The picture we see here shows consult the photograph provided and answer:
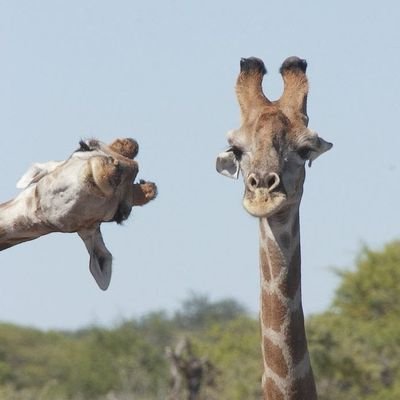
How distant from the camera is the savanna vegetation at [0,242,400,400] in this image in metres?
28.0

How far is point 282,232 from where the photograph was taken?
6145 millimetres

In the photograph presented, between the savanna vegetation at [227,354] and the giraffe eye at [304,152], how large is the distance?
753 inches

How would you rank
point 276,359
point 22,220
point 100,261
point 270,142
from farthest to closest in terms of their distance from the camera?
1. point 276,359
2. point 270,142
3. point 100,261
4. point 22,220

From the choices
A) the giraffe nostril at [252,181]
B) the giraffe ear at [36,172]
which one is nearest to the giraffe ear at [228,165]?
the giraffe nostril at [252,181]

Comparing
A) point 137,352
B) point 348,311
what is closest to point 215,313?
point 137,352

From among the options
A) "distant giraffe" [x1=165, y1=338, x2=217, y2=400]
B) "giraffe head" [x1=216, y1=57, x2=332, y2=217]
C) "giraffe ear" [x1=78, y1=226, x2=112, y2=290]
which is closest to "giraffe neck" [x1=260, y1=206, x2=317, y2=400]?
"giraffe head" [x1=216, y1=57, x2=332, y2=217]

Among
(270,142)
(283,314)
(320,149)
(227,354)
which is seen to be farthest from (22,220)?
(227,354)

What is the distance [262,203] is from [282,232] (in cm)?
45

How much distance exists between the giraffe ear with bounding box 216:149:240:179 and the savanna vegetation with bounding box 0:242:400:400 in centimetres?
1882

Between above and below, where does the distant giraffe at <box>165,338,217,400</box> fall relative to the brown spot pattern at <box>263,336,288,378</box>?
above

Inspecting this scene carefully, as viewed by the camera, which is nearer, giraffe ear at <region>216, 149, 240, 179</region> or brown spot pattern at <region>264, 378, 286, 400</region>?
brown spot pattern at <region>264, 378, 286, 400</region>

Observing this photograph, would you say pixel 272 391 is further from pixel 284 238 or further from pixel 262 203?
pixel 262 203

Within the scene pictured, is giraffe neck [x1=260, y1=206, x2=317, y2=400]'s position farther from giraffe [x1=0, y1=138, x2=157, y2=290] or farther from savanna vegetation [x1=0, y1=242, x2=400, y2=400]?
savanna vegetation [x1=0, y1=242, x2=400, y2=400]

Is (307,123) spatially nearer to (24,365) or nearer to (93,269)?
(93,269)
